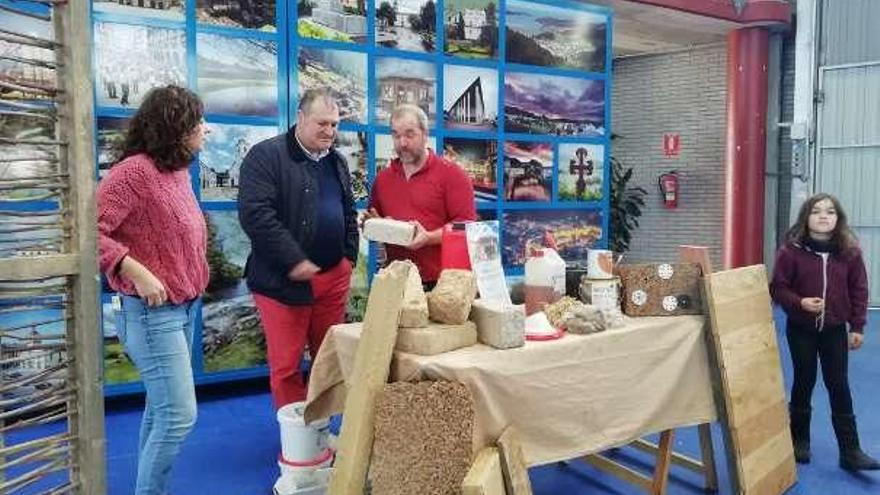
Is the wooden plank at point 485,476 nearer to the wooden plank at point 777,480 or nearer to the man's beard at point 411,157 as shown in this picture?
the wooden plank at point 777,480

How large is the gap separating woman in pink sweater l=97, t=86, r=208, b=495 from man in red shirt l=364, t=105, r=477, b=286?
0.96m

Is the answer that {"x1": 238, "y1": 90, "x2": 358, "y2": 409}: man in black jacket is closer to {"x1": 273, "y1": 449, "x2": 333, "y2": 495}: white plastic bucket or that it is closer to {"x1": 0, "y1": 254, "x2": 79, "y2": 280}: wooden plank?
{"x1": 273, "y1": 449, "x2": 333, "y2": 495}: white plastic bucket

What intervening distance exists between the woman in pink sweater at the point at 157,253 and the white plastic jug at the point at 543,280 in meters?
1.09

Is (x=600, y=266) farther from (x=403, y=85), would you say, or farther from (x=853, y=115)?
(x=853, y=115)

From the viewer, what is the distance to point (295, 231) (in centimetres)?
297

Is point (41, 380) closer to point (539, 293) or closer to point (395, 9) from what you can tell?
point (539, 293)

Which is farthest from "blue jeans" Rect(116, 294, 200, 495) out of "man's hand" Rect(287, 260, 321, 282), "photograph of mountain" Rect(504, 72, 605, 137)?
"photograph of mountain" Rect(504, 72, 605, 137)

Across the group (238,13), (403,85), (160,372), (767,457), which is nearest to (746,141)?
(403,85)

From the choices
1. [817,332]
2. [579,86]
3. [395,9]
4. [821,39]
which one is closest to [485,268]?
[817,332]

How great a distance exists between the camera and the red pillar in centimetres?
805

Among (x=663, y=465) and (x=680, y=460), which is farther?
(x=680, y=460)

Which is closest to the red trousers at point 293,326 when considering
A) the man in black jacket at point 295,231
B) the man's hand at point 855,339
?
the man in black jacket at point 295,231

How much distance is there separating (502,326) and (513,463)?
0.37 meters

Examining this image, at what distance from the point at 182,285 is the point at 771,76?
7.88m
